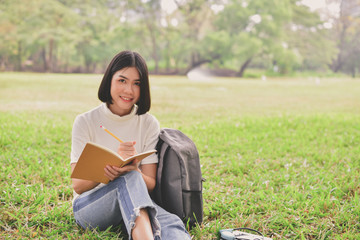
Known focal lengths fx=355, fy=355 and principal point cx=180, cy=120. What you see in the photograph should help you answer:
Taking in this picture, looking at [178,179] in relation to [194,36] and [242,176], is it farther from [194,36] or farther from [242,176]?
[194,36]

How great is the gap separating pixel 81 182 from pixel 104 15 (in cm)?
1380

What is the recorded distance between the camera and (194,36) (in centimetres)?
1520

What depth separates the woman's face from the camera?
1576 mm

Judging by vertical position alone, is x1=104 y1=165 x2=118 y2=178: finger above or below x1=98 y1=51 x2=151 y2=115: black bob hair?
below

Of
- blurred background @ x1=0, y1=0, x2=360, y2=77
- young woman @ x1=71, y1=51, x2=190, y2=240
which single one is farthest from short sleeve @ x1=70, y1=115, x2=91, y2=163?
blurred background @ x1=0, y1=0, x2=360, y2=77

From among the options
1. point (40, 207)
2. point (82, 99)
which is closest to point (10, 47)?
point (82, 99)

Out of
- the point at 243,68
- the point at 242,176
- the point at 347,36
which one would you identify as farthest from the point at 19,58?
the point at 347,36

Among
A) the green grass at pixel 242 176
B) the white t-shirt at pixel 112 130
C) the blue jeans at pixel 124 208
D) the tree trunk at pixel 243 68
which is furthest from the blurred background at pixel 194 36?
the blue jeans at pixel 124 208

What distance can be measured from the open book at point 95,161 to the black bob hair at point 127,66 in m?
0.34

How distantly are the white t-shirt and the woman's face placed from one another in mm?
74

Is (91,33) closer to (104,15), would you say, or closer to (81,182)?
(104,15)

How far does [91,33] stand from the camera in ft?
45.4

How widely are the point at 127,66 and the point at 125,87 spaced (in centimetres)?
9

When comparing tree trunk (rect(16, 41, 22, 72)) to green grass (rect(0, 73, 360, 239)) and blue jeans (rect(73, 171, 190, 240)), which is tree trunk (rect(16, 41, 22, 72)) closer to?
green grass (rect(0, 73, 360, 239))
